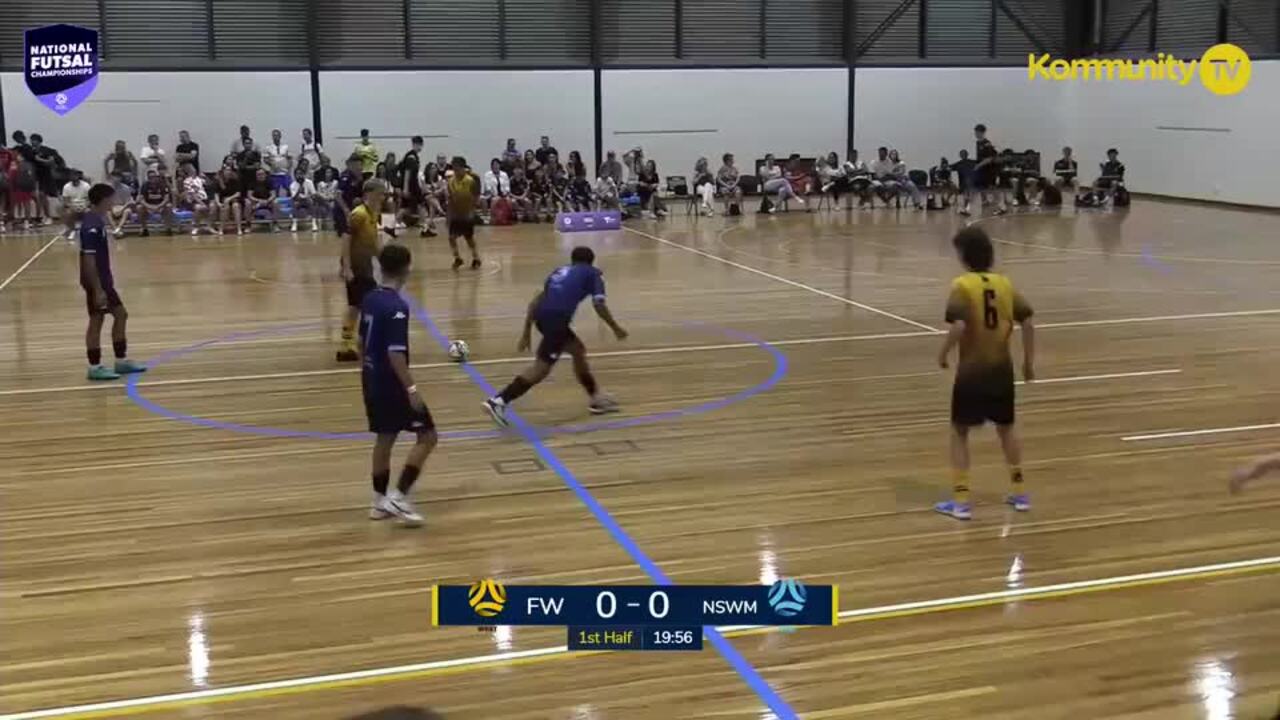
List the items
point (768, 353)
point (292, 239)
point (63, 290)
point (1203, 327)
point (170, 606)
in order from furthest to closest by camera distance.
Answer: point (292, 239) < point (63, 290) < point (1203, 327) < point (768, 353) < point (170, 606)

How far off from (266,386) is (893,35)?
23052 mm

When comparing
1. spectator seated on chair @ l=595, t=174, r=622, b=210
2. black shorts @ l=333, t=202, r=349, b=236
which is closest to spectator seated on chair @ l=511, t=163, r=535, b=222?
spectator seated on chair @ l=595, t=174, r=622, b=210

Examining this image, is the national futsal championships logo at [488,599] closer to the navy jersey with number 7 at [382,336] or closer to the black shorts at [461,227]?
the navy jersey with number 7 at [382,336]

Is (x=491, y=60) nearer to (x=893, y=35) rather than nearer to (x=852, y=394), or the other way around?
(x=893, y=35)

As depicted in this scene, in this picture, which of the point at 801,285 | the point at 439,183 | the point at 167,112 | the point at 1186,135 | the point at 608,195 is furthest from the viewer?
the point at 1186,135

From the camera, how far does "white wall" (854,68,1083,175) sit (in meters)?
29.5

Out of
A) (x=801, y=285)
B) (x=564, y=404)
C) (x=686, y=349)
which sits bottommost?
(x=564, y=404)


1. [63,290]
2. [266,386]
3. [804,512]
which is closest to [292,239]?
[63,290]

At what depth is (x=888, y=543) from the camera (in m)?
6.27

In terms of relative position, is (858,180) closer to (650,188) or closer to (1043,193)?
(1043,193)

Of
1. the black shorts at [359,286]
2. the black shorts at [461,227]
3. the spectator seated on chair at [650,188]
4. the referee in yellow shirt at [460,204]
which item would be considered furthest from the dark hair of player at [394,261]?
the spectator seated on chair at [650,188]

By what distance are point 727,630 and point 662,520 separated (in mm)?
1512

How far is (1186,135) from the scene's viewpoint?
90.5 feet

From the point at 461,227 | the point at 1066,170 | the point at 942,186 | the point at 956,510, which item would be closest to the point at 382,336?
the point at 956,510
